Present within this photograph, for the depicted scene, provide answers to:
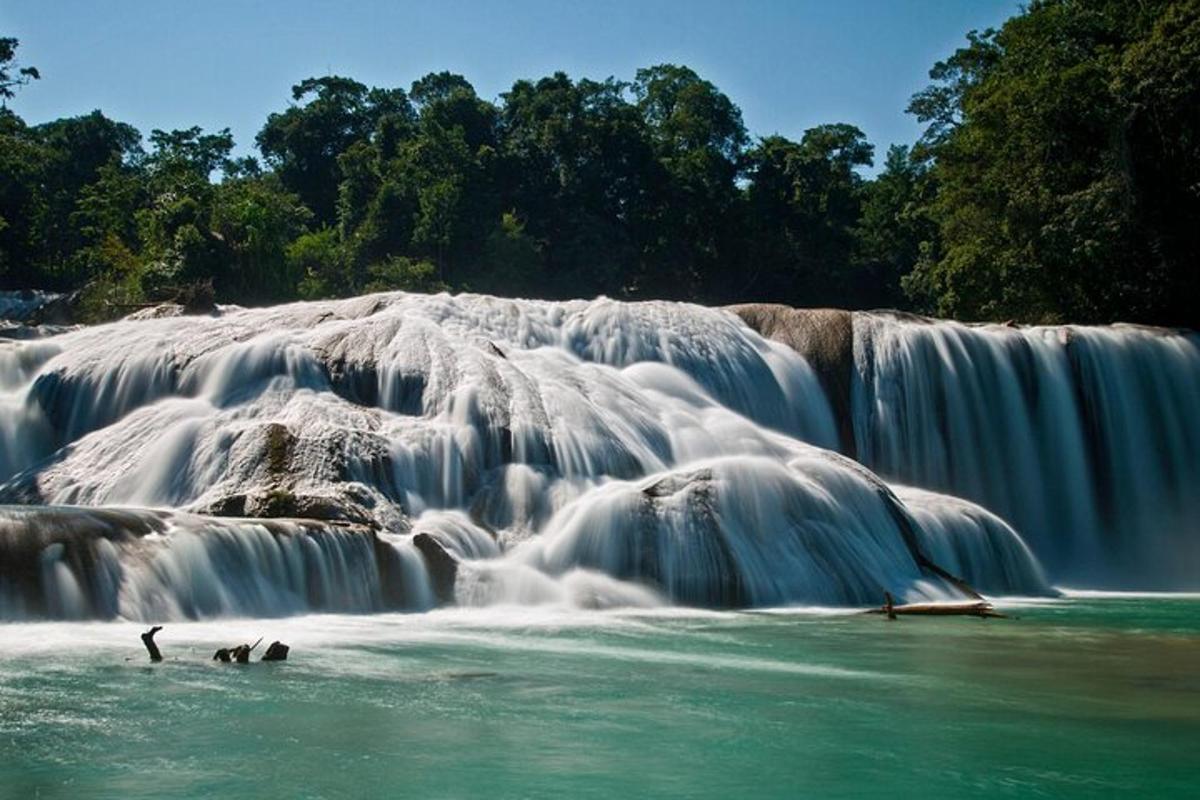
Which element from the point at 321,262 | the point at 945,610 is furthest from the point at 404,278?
the point at 945,610

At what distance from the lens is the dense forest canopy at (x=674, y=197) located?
109 feet

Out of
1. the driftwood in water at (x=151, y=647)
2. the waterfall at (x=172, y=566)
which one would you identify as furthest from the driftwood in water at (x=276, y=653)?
the waterfall at (x=172, y=566)

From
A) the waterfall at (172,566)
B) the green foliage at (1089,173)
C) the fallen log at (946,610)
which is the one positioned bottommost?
the fallen log at (946,610)

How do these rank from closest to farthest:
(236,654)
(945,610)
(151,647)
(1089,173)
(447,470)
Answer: (151,647)
(236,654)
(945,610)
(447,470)
(1089,173)

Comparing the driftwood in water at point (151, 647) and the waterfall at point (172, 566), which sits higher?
the waterfall at point (172, 566)

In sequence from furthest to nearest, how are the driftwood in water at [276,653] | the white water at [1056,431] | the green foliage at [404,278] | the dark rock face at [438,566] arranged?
the green foliage at [404,278] → the white water at [1056,431] → the dark rock face at [438,566] → the driftwood in water at [276,653]

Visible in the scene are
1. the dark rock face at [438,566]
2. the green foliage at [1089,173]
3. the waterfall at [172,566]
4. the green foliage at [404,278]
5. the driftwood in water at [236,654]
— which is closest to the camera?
the driftwood in water at [236,654]

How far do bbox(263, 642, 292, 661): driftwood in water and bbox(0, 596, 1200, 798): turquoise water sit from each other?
0.21 metres

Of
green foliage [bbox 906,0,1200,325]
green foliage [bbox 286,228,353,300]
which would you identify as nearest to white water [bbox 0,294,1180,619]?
green foliage [bbox 906,0,1200,325]

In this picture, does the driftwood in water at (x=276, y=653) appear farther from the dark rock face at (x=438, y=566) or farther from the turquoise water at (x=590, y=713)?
the dark rock face at (x=438, y=566)

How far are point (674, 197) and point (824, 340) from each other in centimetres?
2949

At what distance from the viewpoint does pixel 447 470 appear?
19.9 meters

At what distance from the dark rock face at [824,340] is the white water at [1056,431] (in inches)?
10.0

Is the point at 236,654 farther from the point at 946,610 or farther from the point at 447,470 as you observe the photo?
the point at 946,610
